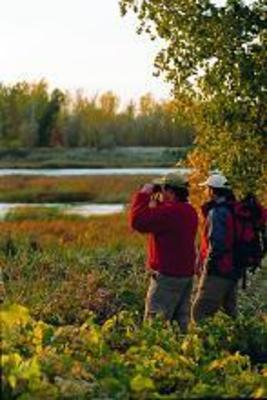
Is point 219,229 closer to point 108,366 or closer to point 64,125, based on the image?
point 108,366

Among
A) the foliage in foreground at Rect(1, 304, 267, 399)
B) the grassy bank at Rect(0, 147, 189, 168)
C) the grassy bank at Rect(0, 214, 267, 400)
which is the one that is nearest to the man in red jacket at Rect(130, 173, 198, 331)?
the grassy bank at Rect(0, 214, 267, 400)

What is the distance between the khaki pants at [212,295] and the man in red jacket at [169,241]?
13cm

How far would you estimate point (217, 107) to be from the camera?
1662 centimetres

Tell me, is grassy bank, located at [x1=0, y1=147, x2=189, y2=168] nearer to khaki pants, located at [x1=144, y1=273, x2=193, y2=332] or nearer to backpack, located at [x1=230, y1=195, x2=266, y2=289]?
khaki pants, located at [x1=144, y1=273, x2=193, y2=332]

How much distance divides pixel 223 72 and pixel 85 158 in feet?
262

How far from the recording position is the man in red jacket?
10.0 m

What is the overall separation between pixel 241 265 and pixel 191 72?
274 inches

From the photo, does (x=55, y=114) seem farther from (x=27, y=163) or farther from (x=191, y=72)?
(x=191, y=72)

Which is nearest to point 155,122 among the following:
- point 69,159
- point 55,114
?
point 55,114

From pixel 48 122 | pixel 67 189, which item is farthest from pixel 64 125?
pixel 67 189

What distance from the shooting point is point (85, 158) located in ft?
315

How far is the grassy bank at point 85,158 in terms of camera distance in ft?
A: 291

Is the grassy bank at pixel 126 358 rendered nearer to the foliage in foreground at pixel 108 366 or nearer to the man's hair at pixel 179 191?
the foliage in foreground at pixel 108 366

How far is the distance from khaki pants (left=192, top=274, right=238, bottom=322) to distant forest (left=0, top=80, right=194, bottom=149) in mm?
92420
